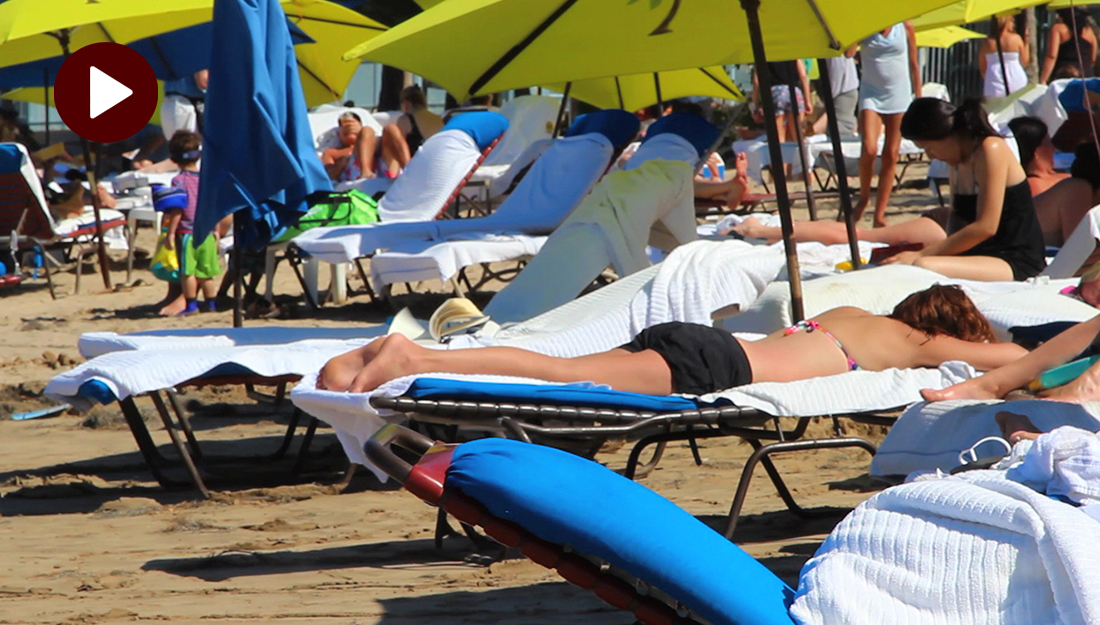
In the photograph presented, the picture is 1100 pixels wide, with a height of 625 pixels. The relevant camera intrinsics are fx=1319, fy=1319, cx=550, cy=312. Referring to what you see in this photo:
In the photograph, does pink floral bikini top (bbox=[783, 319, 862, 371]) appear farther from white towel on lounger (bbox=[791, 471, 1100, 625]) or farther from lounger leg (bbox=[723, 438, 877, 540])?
white towel on lounger (bbox=[791, 471, 1100, 625])

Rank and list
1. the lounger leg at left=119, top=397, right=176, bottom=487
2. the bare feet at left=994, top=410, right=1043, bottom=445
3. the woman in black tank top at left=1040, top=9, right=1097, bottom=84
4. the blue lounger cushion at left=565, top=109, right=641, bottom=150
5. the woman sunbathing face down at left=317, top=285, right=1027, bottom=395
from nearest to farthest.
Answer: the bare feet at left=994, top=410, right=1043, bottom=445, the woman sunbathing face down at left=317, top=285, right=1027, bottom=395, the lounger leg at left=119, top=397, right=176, bottom=487, the blue lounger cushion at left=565, top=109, right=641, bottom=150, the woman in black tank top at left=1040, top=9, right=1097, bottom=84

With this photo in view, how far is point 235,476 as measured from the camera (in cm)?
559

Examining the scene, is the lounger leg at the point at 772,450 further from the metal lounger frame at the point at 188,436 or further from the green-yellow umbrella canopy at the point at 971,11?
the green-yellow umbrella canopy at the point at 971,11

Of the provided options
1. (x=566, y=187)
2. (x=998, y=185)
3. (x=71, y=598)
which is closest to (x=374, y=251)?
(x=566, y=187)

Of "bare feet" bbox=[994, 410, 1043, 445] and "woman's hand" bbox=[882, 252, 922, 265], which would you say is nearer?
"bare feet" bbox=[994, 410, 1043, 445]

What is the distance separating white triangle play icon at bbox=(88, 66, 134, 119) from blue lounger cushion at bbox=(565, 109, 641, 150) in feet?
17.8

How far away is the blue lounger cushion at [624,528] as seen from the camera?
2.21 meters

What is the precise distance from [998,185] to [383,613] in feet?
13.9

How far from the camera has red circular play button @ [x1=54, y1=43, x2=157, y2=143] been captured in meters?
11.4

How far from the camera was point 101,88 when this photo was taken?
1288 centimetres

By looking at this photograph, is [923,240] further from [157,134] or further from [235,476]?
[157,134]

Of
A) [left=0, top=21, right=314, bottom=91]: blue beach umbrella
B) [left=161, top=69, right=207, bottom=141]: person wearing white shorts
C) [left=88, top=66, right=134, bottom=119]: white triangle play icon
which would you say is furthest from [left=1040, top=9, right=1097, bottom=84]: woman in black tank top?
[left=88, top=66, right=134, bottom=119]: white triangle play icon

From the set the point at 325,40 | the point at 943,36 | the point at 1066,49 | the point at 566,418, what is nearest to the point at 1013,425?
the point at 566,418

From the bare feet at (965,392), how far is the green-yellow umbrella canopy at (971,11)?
7.19 feet
